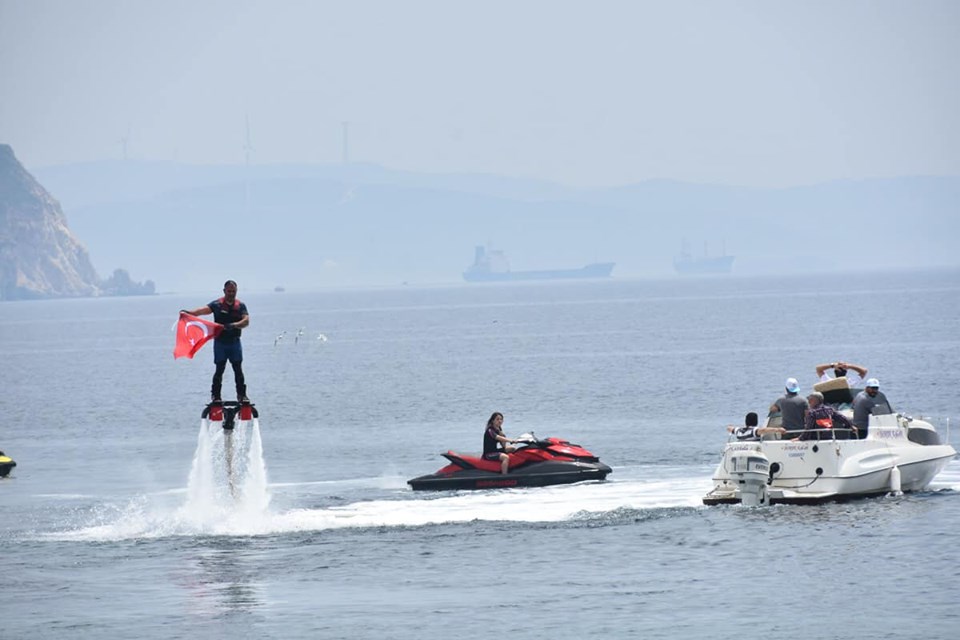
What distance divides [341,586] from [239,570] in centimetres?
292

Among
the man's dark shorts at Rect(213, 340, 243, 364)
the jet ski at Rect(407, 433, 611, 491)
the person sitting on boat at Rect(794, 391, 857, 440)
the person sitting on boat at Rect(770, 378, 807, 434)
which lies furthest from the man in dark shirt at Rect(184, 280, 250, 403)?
the person sitting on boat at Rect(794, 391, 857, 440)

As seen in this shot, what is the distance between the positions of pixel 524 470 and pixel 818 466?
917cm

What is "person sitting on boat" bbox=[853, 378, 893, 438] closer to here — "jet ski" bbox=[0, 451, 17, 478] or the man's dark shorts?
the man's dark shorts

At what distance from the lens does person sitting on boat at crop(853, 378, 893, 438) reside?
40625 millimetres

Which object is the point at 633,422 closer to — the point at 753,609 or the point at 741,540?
the point at 741,540

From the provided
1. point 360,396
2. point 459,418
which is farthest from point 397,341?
point 459,418

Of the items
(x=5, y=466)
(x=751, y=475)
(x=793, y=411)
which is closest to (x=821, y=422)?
(x=793, y=411)

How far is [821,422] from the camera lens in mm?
39938

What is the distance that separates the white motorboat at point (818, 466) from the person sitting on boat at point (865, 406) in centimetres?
11

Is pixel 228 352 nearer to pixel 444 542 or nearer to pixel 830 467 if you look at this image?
pixel 444 542

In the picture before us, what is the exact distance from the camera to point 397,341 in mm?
172875

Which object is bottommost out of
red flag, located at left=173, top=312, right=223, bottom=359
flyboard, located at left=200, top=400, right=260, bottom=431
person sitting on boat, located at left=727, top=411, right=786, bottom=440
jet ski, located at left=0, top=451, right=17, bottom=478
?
jet ski, located at left=0, top=451, right=17, bottom=478

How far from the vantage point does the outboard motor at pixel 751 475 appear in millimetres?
39938

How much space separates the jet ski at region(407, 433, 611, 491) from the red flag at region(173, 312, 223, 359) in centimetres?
1189
